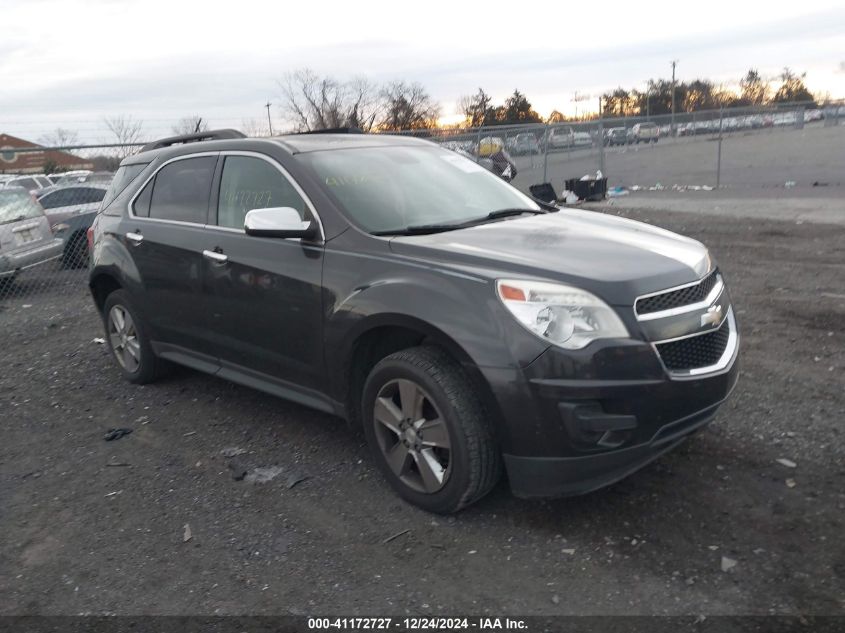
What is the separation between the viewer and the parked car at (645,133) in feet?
80.9

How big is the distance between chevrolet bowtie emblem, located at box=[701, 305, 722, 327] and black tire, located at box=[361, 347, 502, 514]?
1121 millimetres

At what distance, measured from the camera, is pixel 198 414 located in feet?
17.7

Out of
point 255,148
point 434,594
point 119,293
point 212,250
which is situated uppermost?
point 255,148

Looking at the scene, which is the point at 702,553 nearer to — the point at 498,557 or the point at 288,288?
the point at 498,557

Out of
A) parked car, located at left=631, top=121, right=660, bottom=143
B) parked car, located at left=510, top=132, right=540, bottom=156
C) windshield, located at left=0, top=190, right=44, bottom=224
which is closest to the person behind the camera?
windshield, located at left=0, top=190, right=44, bottom=224

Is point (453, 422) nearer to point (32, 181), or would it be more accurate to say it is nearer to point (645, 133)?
point (32, 181)

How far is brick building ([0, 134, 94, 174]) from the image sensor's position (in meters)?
15.5

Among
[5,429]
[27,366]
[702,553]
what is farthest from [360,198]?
[27,366]

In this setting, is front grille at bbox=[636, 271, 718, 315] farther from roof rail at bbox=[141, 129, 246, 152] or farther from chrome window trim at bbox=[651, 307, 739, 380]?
roof rail at bbox=[141, 129, 246, 152]

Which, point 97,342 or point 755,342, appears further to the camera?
point 97,342

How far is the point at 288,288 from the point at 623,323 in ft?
6.15

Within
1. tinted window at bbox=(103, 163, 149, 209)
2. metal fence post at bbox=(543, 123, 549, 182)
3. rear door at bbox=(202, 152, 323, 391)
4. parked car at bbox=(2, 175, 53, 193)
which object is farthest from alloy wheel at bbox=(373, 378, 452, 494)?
parked car at bbox=(2, 175, 53, 193)

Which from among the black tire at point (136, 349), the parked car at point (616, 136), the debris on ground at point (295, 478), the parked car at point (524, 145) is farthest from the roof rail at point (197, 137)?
the parked car at point (616, 136)

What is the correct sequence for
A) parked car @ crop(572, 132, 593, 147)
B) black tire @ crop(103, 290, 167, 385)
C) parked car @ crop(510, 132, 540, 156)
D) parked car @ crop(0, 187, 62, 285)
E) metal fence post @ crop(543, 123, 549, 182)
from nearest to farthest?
black tire @ crop(103, 290, 167, 385)
parked car @ crop(0, 187, 62, 285)
metal fence post @ crop(543, 123, 549, 182)
parked car @ crop(510, 132, 540, 156)
parked car @ crop(572, 132, 593, 147)
